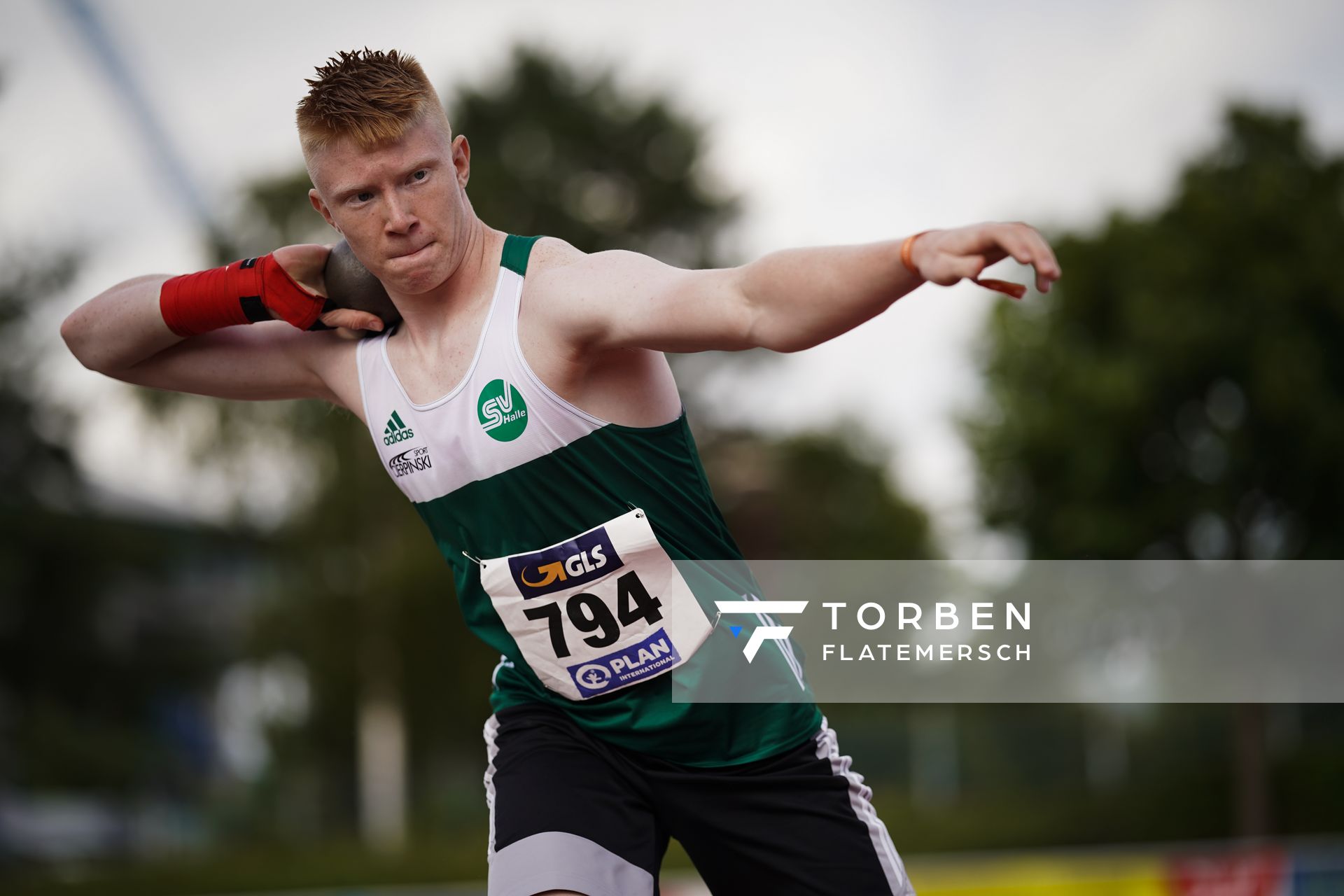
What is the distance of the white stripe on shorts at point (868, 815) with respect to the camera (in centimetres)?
343

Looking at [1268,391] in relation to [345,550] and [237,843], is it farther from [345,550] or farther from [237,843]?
[237,843]

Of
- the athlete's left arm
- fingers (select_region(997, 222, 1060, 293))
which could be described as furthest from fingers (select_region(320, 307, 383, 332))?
fingers (select_region(997, 222, 1060, 293))

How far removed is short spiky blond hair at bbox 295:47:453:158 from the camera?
10.3 feet

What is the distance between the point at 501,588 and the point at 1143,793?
2249 centimetres

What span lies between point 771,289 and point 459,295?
1009 millimetres

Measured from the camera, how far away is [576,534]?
3275 millimetres

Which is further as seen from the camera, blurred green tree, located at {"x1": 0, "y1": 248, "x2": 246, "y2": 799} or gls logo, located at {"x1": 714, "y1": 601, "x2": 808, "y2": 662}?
blurred green tree, located at {"x1": 0, "y1": 248, "x2": 246, "y2": 799}

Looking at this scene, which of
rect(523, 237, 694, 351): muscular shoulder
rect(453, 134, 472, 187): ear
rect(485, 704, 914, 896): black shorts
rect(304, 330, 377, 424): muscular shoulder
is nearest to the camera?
rect(523, 237, 694, 351): muscular shoulder

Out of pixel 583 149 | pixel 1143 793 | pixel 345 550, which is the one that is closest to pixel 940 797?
pixel 1143 793

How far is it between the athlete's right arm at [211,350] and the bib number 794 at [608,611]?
87cm

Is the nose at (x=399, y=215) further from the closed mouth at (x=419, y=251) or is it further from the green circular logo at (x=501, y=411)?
the green circular logo at (x=501, y=411)

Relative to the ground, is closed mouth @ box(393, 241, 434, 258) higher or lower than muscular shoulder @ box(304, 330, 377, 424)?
higher

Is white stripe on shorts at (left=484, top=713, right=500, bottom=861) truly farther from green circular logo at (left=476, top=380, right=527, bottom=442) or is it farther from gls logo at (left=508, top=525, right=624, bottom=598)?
green circular logo at (left=476, top=380, right=527, bottom=442)

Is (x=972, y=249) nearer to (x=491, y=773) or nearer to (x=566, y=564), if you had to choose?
(x=566, y=564)
